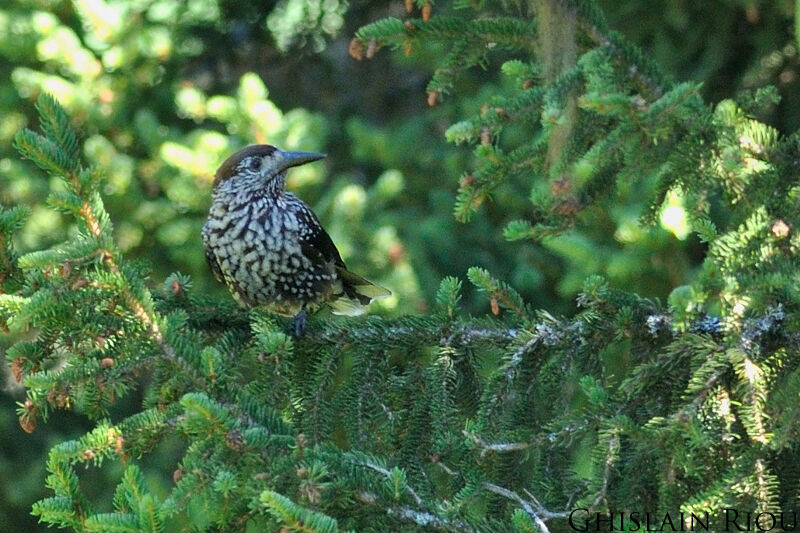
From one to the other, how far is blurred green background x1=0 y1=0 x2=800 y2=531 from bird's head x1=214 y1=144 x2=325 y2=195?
2.31 ft

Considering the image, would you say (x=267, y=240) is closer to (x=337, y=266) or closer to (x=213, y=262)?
(x=213, y=262)

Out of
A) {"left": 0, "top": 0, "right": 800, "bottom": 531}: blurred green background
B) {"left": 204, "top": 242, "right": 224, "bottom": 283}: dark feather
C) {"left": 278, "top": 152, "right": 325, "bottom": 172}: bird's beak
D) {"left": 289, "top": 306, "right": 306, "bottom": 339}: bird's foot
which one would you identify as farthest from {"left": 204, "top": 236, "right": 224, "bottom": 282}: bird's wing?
{"left": 289, "top": 306, "right": 306, "bottom": 339}: bird's foot

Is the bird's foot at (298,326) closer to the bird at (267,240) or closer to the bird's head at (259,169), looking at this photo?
the bird at (267,240)

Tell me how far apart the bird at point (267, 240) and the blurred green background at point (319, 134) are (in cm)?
75

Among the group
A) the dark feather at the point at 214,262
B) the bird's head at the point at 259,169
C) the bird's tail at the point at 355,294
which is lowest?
the bird's tail at the point at 355,294

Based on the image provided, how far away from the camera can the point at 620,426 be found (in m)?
2.35

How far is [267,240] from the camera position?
4.38 m

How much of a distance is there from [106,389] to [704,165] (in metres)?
1.58

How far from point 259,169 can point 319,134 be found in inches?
52.7

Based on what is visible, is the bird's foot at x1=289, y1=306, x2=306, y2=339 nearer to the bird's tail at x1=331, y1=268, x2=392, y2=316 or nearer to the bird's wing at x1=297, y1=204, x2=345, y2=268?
the bird's wing at x1=297, y1=204, x2=345, y2=268

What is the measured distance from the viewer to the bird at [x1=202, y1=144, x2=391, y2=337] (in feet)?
14.3

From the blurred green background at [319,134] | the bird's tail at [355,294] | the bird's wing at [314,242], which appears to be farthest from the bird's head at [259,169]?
the blurred green background at [319,134]

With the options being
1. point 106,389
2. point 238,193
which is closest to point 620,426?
point 106,389

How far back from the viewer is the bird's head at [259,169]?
455 cm
